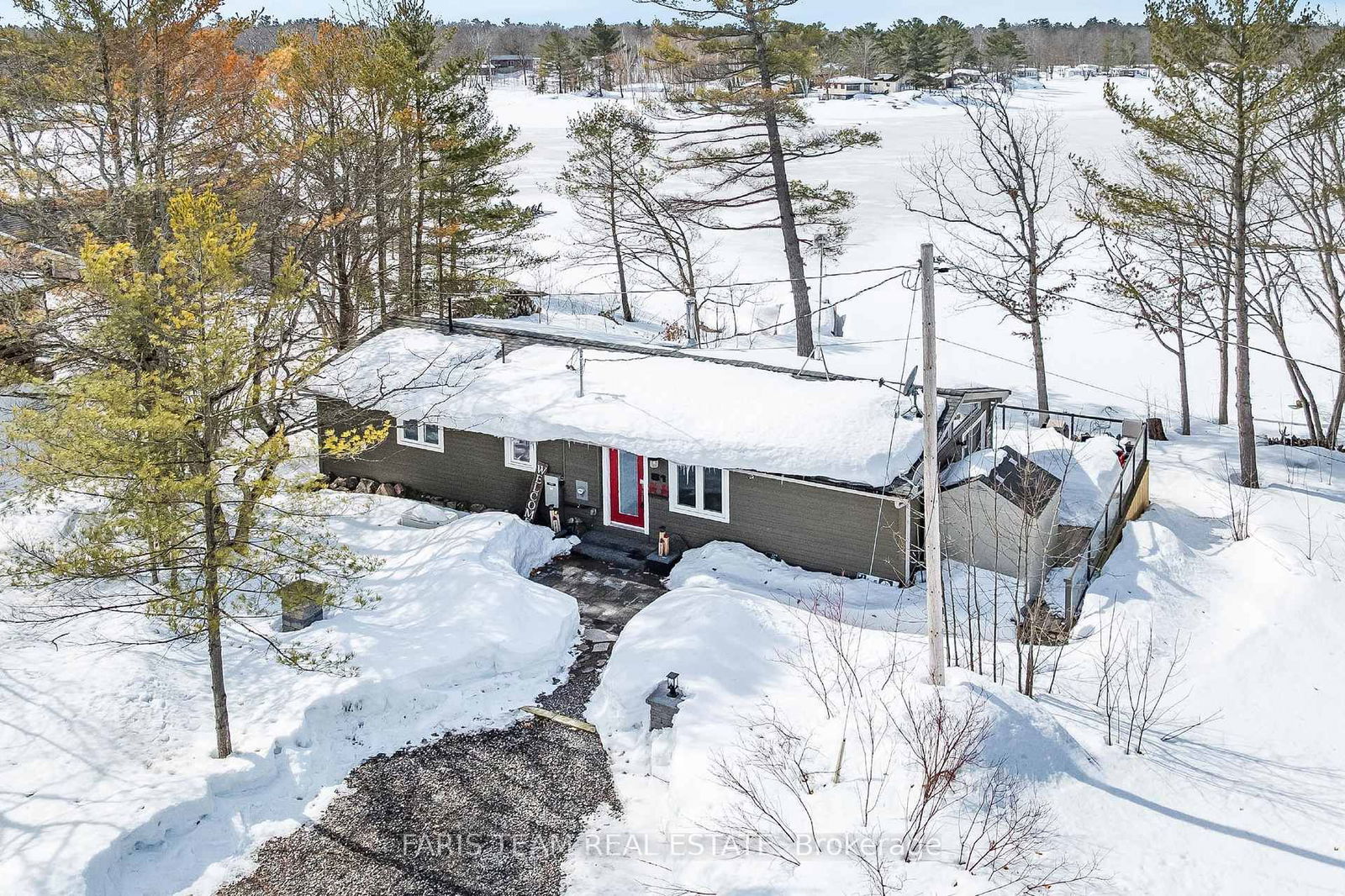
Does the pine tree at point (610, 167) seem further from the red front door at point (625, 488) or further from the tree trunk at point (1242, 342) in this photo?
the tree trunk at point (1242, 342)

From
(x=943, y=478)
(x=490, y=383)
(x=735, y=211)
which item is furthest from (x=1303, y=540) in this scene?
(x=735, y=211)

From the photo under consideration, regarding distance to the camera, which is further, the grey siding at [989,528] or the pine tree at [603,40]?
the pine tree at [603,40]

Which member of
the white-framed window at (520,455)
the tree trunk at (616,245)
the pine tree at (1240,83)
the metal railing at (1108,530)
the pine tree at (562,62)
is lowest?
the metal railing at (1108,530)

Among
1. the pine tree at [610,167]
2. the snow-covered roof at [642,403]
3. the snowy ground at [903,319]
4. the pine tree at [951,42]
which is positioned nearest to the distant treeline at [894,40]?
the pine tree at [951,42]

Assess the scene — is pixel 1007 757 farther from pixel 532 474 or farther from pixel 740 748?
pixel 532 474

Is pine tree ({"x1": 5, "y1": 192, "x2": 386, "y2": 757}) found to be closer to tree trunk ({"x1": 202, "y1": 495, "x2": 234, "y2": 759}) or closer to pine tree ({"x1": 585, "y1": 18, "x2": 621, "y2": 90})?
tree trunk ({"x1": 202, "y1": 495, "x2": 234, "y2": 759})
